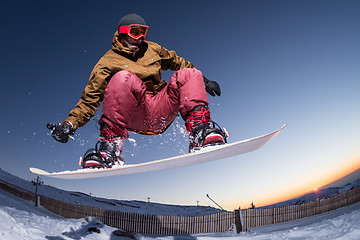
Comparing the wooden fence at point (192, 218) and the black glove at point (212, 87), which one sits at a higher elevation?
the black glove at point (212, 87)

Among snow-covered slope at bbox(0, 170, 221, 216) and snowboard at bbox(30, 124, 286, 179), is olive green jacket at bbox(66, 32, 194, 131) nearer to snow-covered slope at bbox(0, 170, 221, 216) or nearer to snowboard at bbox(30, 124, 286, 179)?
snowboard at bbox(30, 124, 286, 179)

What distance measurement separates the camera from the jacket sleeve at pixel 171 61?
9.04 ft

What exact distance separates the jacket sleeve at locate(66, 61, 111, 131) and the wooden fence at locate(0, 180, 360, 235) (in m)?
9.20

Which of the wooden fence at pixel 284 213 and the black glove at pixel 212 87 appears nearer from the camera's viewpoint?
the black glove at pixel 212 87

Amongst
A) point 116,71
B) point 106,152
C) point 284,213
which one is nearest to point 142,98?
point 116,71

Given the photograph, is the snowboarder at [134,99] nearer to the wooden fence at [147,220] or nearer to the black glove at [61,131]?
the black glove at [61,131]

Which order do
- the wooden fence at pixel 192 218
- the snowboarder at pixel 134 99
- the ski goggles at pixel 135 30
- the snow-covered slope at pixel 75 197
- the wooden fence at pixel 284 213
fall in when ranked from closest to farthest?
the snowboarder at pixel 134 99 < the ski goggles at pixel 135 30 < the wooden fence at pixel 284 213 < the wooden fence at pixel 192 218 < the snow-covered slope at pixel 75 197

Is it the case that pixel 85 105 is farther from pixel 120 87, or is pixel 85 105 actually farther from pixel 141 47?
pixel 141 47

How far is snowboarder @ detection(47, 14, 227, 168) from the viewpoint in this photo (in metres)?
1.97

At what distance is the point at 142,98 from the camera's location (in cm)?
224

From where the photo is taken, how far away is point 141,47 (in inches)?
102

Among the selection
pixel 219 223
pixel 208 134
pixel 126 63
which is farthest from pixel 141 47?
pixel 219 223

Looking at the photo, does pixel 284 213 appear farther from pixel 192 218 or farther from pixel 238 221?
pixel 192 218

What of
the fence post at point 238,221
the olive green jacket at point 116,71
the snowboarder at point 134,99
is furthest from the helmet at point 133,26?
the fence post at point 238,221
